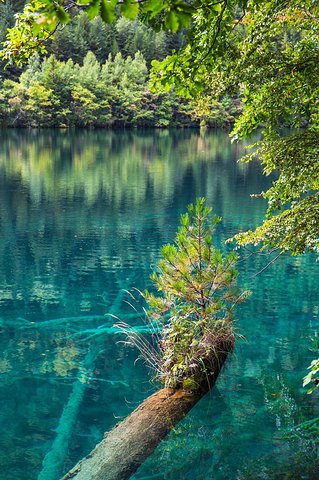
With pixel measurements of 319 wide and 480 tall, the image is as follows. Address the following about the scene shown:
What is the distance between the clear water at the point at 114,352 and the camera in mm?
7777

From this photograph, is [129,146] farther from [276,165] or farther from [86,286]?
[276,165]

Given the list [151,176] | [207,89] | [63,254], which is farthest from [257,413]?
[151,176]

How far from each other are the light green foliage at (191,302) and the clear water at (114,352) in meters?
0.98

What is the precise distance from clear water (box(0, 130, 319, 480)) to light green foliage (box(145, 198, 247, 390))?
→ 98 cm

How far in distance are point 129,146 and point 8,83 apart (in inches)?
1220

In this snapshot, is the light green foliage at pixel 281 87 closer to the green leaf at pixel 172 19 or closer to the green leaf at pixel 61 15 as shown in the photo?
the green leaf at pixel 172 19

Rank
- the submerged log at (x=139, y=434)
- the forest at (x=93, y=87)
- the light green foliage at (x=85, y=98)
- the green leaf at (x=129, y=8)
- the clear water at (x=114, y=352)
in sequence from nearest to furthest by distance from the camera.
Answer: the green leaf at (x=129, y=8)
the submerged log at (x=139, y=434)
the clear water at (x=114, y=352)
the light green foliage at (x=85, y=98)
the forest at (x=93, y=87)

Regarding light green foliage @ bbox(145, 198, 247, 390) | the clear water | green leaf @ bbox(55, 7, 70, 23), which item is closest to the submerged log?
light green foliage @ bbox(145, 198, 247, 390)

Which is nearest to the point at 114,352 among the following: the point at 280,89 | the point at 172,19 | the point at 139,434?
the point at 139,434

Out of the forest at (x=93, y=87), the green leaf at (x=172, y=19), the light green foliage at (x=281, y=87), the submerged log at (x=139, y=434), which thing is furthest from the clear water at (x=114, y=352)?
the forest at (x=93, y=87)

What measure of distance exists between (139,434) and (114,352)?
4.23 m

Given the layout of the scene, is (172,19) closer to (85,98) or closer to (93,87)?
(85,98)

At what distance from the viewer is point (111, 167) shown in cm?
4519

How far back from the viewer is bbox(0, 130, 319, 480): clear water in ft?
25.5
